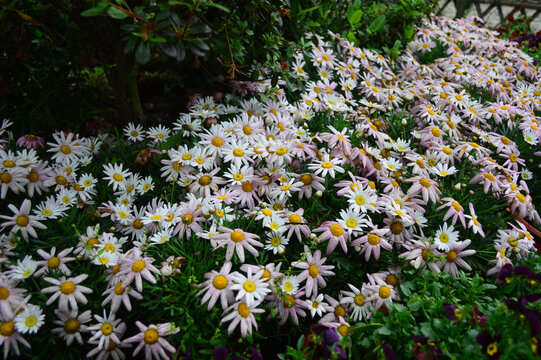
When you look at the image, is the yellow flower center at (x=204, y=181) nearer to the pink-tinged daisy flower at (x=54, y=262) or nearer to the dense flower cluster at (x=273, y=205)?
the dense flower cluster at (x=273, y=205)

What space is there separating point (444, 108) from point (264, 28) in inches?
46.0

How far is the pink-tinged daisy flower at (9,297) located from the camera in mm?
1161

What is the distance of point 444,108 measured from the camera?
2312 mm

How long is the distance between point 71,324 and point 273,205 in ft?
2.64

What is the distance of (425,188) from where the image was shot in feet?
5.38

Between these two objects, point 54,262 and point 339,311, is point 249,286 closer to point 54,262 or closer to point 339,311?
point 339,311

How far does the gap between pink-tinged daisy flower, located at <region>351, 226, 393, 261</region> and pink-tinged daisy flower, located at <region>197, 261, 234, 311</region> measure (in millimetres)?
477

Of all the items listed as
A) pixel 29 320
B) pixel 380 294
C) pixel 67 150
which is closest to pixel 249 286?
pixel 380 294

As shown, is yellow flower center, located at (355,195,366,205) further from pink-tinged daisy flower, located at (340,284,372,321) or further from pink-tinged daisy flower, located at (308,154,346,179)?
pink-tinged daisy flower, located at (340,284,372,321)

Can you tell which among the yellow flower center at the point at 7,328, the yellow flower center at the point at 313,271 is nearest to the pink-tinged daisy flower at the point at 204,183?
the yellow flower center at the point at 313,271

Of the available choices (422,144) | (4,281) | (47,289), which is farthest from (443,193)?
(4,281)

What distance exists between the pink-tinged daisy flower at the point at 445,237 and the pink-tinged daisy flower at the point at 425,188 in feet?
0.49

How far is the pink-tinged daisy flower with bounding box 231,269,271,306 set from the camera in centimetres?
120

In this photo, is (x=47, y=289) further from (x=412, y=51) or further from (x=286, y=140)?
(x=412, y=51)
